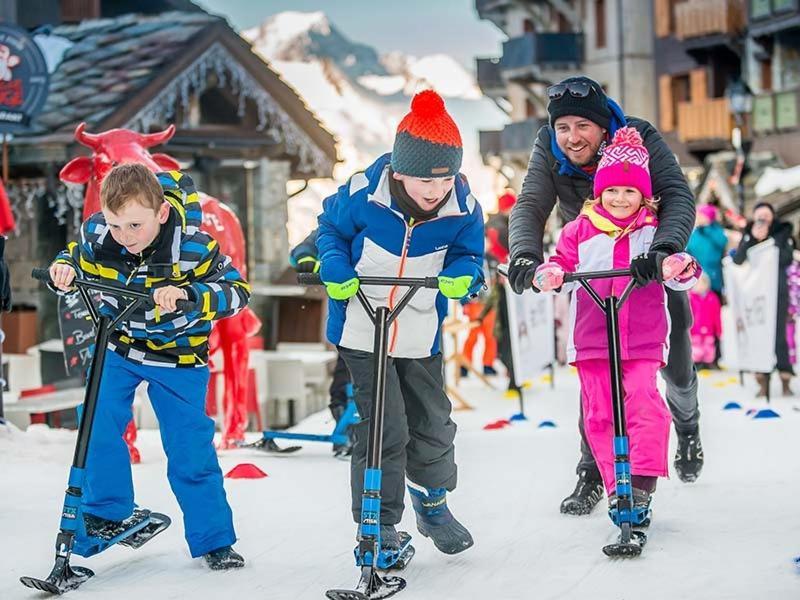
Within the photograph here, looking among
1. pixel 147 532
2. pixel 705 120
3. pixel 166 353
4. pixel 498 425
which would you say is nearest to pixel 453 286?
pixel 166 353

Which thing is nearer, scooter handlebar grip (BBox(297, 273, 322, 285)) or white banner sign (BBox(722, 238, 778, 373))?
scooter handlebar grip (BBox(297, 273, 322, 285))

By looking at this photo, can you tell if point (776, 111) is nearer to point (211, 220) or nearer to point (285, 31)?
point (285, 31)

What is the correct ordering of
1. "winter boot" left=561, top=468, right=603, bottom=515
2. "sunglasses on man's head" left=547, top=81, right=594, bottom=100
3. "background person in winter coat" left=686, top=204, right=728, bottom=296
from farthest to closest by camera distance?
"background person in winter coat" left=686, top=204, right=728, bottom=296 → "winter boot" left=561, top=468, right=603, bottom=515 → "sunglasses on man's head" left=547, top=81, right=594, bottom=100

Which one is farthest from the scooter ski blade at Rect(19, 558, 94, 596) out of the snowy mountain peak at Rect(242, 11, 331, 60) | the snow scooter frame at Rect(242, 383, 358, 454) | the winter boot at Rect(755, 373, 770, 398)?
the snowy mountain peak at Rect(242, 11, 331, 60)

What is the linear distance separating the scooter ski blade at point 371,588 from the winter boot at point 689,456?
2.42m

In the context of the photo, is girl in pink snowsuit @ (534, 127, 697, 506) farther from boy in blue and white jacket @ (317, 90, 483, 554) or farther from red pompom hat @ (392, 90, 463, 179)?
red pompom hat @ (392, 90, 463, 179)

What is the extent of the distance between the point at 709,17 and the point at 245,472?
109 ft

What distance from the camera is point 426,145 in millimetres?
5121

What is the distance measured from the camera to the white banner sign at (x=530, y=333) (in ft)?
39.2

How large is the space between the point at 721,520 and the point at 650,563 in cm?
95

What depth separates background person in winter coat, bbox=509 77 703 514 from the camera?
604 cm

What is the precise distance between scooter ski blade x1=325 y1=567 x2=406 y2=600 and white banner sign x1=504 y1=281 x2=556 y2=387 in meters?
6.48

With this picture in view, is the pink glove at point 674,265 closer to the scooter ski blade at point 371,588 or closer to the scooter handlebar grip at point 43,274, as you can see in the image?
the scooter ski blade at point 371,588

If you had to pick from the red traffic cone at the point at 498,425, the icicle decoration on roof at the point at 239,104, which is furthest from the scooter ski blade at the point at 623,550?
the icicle decoration on roof at the point at 239,104
